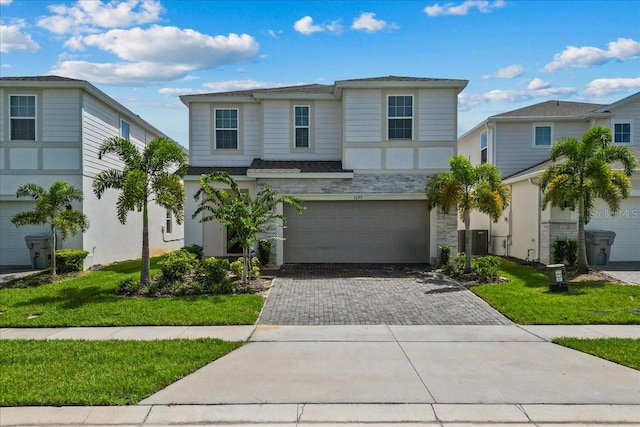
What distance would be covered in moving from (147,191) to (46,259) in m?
6.41

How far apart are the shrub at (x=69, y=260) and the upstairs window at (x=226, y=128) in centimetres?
616

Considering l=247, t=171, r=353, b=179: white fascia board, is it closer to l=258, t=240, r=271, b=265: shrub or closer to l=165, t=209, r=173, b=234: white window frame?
l=258, t=240, r=271, b=265: shrub

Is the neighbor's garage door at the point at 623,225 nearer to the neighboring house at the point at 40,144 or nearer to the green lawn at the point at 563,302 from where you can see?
the green lawn at the point at 563,302

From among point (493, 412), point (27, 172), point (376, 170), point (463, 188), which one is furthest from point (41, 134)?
point (493, 412)

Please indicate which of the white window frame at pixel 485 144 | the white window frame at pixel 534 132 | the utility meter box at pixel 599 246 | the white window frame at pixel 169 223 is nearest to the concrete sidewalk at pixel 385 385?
the utility meter box at pixel 599 246

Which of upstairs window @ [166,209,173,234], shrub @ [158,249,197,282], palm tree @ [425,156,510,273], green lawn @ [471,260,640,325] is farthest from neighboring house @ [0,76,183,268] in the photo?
green lawn @ [471,260,640,325]

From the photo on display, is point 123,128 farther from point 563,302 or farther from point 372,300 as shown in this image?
point 563,302

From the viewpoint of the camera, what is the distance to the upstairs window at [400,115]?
647 inches

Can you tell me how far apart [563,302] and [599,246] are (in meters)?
5.99

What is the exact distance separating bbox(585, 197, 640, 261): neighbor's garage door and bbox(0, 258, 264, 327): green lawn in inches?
478

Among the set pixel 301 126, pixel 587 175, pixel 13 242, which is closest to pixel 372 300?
pixel 587 175

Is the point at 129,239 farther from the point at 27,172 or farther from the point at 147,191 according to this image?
the point at 147,191

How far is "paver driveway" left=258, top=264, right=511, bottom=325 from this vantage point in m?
9.59

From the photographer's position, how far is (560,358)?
6.99 meters
